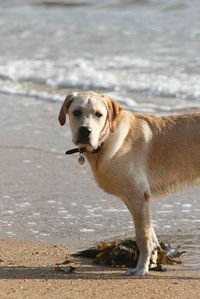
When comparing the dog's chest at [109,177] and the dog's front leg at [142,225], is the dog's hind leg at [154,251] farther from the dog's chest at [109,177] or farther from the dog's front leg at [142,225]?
the dog's chest at [109,177]

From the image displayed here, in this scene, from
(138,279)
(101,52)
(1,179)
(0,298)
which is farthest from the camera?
(101,52)

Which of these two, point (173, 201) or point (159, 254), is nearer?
point (159, 254)

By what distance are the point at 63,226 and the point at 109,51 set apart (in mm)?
9690

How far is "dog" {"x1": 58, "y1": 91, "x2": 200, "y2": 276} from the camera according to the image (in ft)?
18.5

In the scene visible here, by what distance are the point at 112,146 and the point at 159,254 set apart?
778mm

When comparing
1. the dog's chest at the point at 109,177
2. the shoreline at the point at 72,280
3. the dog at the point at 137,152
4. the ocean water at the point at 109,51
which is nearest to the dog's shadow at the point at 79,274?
the shoreline at the point at 72,280

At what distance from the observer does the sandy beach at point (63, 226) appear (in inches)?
207

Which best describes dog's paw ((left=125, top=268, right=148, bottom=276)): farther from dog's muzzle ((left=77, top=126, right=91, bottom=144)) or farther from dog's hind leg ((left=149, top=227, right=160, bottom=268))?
dog's muzzle ((left=77, top=126, right=91, bottom=144))

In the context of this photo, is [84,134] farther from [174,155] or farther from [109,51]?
[109,51]

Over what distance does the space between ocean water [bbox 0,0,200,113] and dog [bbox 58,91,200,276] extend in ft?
14.9

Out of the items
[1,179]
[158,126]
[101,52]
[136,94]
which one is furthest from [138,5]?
[158,126]

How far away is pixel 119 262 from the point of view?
589 centimetres

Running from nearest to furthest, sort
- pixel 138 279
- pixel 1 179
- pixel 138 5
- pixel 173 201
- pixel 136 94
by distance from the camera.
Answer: pixel 138 279, pixel 173 201, pixel 1 179, pixel 136 94, pixel 138 5

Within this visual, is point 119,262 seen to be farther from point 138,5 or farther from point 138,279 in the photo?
point 138,5
